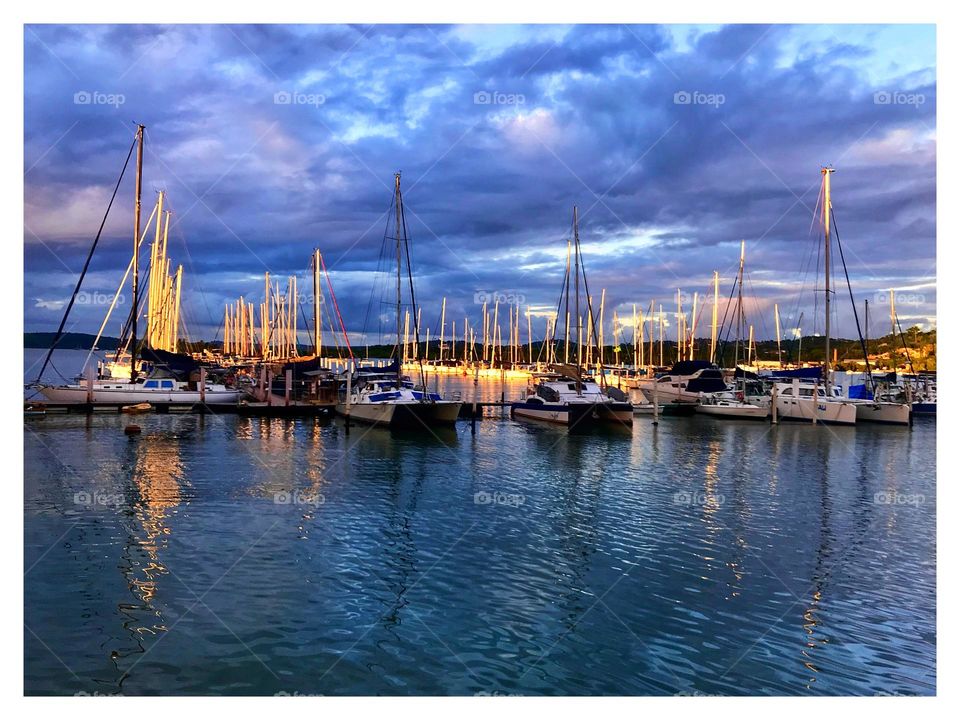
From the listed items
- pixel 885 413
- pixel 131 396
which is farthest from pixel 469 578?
pixel 885 413

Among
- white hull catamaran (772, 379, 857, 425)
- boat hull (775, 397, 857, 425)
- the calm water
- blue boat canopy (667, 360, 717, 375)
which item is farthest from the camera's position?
blue boat canopy (667, 360, 717, 375)

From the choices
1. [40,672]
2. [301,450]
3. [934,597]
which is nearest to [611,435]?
[301,450]

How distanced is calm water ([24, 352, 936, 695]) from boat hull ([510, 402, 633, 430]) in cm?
1673

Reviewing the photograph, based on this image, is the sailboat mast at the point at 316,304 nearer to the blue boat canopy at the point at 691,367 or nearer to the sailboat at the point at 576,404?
the sailboat at the point at 576,404

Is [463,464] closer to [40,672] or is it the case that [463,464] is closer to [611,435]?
[611,435]

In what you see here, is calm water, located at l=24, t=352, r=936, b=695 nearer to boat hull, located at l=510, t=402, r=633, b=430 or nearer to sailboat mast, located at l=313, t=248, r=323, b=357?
boat hull, located at l=510, t=402, r=633, b=430

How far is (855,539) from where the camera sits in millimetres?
19516

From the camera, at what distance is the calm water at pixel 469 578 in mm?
11211

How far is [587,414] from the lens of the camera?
1929 inches

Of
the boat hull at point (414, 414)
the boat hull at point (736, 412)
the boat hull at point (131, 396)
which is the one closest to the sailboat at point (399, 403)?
the boat hull at point (414, 414)

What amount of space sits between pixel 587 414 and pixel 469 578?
3423cm

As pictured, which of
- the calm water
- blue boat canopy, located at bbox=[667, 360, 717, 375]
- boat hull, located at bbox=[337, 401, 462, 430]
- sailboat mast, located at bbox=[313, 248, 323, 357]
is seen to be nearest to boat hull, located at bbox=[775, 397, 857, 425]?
blue boat canopy, located at bbox=[667, 360, 717, 375]

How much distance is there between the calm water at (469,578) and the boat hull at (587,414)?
659 inches

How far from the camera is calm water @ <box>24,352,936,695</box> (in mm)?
11211
